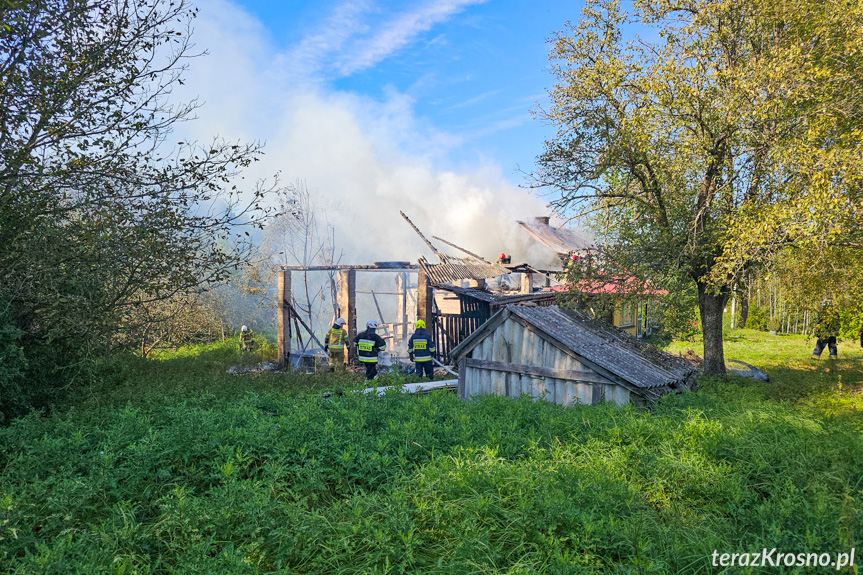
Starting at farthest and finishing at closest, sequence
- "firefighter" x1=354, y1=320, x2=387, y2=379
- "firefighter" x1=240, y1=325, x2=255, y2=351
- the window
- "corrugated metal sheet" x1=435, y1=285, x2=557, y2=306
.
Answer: the window
"firefighter" x1=240, y1=325, x2=255, y2=351
"corrugated metal sheet" x1=435, y1=285, x2=557, y2=306
"firefighter" x1=354, y1=320, x2=387, y2=379

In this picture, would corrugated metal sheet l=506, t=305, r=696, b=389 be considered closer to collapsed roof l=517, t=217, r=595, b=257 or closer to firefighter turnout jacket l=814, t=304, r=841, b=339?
firefighter turnout jacket l=814, t=304, r=841, b=339

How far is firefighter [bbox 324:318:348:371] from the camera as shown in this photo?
14.7 m

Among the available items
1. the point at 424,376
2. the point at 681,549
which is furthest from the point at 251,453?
the point at 424,376

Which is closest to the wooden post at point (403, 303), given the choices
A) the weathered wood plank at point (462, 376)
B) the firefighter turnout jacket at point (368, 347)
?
the firefighter turnout jacket at point (368, 347)

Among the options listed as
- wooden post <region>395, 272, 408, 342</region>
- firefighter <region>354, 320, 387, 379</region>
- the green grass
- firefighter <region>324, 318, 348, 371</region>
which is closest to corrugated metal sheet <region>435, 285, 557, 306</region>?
firefighter <region>354, 320, 387, 379</region>

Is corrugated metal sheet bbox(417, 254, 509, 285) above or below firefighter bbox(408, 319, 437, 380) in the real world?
above

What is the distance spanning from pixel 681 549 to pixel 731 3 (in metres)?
12.5

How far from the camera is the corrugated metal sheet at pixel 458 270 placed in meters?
15.0

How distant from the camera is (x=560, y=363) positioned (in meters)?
9.01

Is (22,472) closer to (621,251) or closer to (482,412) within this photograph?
(482,412)

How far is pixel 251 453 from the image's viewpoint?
5.07m

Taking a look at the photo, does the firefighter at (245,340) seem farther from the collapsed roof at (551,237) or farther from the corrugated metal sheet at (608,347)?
the collapsed roof at (551,237)

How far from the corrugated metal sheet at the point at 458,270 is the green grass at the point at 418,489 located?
8.03 meters

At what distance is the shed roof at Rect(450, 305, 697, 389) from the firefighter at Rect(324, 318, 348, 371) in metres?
5.30
